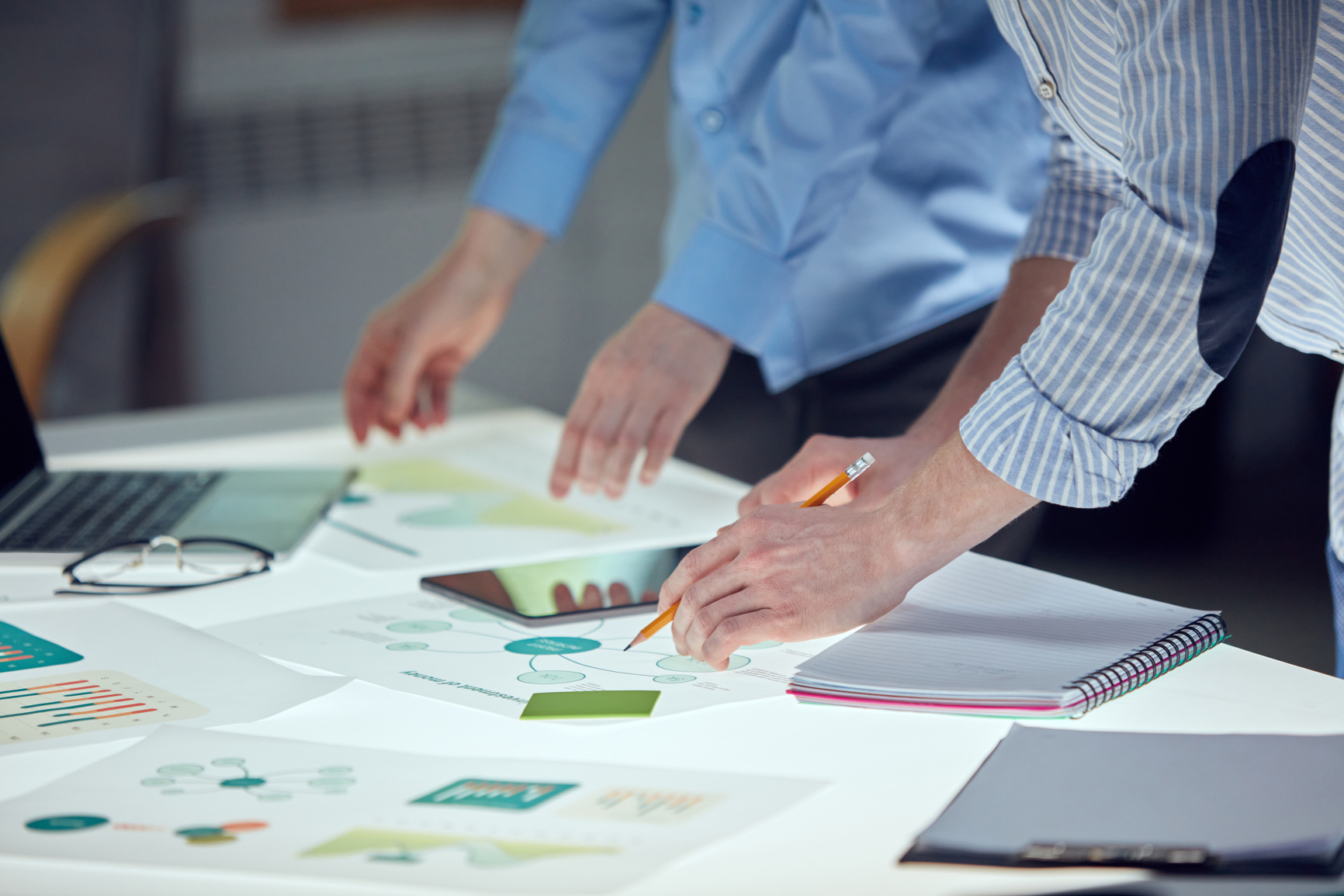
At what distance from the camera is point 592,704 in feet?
2.21

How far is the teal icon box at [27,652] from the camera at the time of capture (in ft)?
2.48

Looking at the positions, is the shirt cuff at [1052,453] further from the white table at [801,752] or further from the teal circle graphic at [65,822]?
the teal circle graphic at [65,822]

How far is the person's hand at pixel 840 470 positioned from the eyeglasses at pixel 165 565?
0.39m

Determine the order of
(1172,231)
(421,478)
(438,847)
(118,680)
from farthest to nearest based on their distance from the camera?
(421,478), (118,680), (1172,231), (438,847)

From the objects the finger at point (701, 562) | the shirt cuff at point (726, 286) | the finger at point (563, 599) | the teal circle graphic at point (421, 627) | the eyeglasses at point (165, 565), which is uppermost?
the shirt cuff at point (726, 286)

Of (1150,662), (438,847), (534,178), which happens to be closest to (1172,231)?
(1150,662)

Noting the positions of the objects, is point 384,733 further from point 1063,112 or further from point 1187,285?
point 1063,112

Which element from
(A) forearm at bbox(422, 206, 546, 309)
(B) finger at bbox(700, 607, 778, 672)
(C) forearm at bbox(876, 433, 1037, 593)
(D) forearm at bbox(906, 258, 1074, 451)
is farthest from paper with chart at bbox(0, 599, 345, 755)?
(A) forearm at bbox(422, 206, 546, 309)

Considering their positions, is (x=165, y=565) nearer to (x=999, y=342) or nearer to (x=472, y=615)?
(x=472, y=615)

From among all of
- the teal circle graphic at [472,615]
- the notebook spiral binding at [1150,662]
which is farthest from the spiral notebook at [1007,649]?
the teal circle graphic at [472,615]

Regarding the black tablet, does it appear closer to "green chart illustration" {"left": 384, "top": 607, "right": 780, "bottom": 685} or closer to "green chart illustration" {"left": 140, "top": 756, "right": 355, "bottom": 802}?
"green chart illustration" {"left": 384, "top": 607, "right": 780, "bottom": 685}

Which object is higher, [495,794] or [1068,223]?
[1068,223]

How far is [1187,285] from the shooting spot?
0.63 m

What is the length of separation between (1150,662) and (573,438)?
1.82ft
